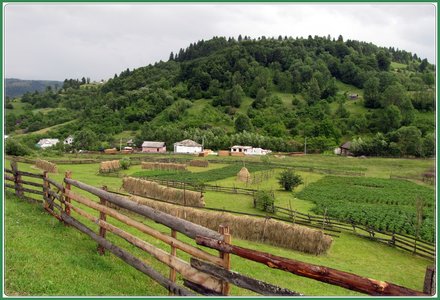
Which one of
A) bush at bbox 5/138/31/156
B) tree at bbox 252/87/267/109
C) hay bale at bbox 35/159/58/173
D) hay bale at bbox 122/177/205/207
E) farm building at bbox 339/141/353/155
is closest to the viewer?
hay bale at bbox 122/177/205/207

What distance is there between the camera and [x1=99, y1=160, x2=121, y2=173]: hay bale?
50.9 meters

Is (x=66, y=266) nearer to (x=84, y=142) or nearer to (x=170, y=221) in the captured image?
(x=170, y=221)

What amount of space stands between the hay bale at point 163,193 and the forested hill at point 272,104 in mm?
67089

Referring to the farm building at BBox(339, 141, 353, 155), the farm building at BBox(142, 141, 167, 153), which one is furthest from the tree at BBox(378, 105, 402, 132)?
the farm building at BBox(142, 141, 167, 153)

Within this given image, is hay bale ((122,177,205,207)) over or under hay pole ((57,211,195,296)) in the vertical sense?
under

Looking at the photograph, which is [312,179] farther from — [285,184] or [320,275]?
[320,275]

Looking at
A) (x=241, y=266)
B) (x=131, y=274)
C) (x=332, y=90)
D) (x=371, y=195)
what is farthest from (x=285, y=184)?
(x=332, y=90)

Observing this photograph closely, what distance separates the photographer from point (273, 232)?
65.9 ft

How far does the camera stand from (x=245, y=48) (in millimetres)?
187875

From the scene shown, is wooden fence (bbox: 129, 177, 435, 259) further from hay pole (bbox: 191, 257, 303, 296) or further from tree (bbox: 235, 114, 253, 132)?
tree (bbox: 235, 114, 253, 132)

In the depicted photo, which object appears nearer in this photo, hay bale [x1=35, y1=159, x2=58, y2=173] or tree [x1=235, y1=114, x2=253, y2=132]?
hay bale [x1=35, y1=159, x2=58, y2=173]

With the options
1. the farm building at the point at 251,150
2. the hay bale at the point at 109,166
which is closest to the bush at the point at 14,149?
the hay bale at the point at 109,166

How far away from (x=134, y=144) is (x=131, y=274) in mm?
108635

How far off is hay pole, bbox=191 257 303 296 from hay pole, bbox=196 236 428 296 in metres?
0.31
